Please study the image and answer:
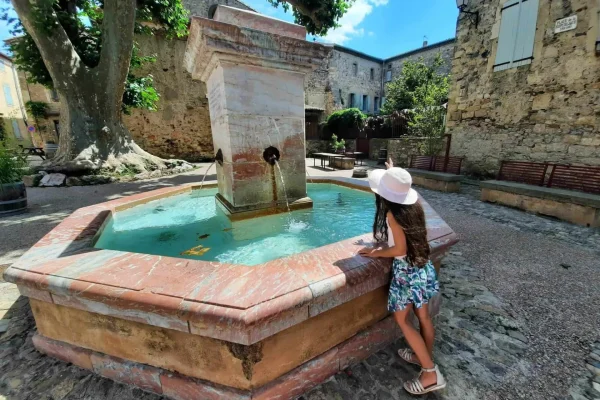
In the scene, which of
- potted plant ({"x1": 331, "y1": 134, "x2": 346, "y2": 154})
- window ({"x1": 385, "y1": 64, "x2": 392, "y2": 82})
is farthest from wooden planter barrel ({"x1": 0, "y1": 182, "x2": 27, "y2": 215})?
window ({"x1": 385, "y1": 64, "x2": 392, "y2": 82})

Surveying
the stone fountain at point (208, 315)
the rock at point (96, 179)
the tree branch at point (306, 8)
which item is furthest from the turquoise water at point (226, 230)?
the tree branch at point (306, 8)

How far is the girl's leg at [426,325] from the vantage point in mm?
1494

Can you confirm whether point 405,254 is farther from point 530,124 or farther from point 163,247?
point 530,124

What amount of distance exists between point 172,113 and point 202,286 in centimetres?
1420

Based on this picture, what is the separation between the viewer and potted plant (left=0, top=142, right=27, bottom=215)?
4.57 metres

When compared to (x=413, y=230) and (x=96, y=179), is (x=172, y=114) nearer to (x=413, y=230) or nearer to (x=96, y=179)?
(x=96, y=179)

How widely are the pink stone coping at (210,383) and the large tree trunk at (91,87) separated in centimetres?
Answer: 787

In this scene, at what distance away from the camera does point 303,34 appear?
113 inches

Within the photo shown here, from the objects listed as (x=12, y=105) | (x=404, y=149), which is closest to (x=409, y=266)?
(x=404, y=149)

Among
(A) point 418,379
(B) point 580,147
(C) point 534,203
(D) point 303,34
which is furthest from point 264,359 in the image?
(B) point 580,147

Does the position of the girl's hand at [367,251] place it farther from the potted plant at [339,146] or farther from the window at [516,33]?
the potted plant at [339,146]

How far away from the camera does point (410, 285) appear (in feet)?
4.91

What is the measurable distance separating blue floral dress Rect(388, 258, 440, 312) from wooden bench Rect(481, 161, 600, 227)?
4393 mm

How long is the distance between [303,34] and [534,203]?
517cm
